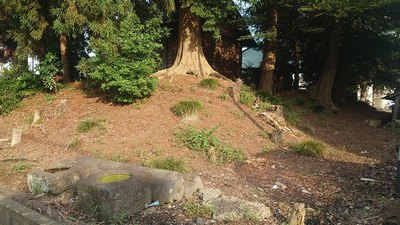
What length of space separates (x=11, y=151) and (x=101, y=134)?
200 cm

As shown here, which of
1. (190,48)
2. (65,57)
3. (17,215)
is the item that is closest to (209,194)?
(17,215)

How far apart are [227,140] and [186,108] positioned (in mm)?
1500

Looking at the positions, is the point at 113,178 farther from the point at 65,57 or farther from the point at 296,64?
the point at 296,64

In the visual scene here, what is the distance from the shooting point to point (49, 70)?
532 inches

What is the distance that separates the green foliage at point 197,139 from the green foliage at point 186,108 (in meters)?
0.89

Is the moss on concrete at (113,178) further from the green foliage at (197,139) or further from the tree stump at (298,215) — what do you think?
the green foliage at (197,139)

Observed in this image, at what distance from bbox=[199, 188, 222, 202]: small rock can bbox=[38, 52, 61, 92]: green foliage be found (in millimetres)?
9833

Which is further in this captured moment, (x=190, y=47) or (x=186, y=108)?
(x=190, y=47)

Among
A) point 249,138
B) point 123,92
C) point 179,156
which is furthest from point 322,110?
point 179,156

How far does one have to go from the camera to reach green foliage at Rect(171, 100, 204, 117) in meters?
9.67

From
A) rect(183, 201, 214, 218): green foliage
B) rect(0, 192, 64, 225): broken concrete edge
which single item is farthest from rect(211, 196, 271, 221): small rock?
rect(0, 192, 64, 225): broken concrete edge

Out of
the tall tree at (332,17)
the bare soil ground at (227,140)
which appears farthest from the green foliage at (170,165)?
the tall tree at (332,17)

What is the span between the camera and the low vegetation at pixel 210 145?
766cm

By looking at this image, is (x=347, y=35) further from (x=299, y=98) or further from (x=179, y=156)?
(x=179, y=156)
